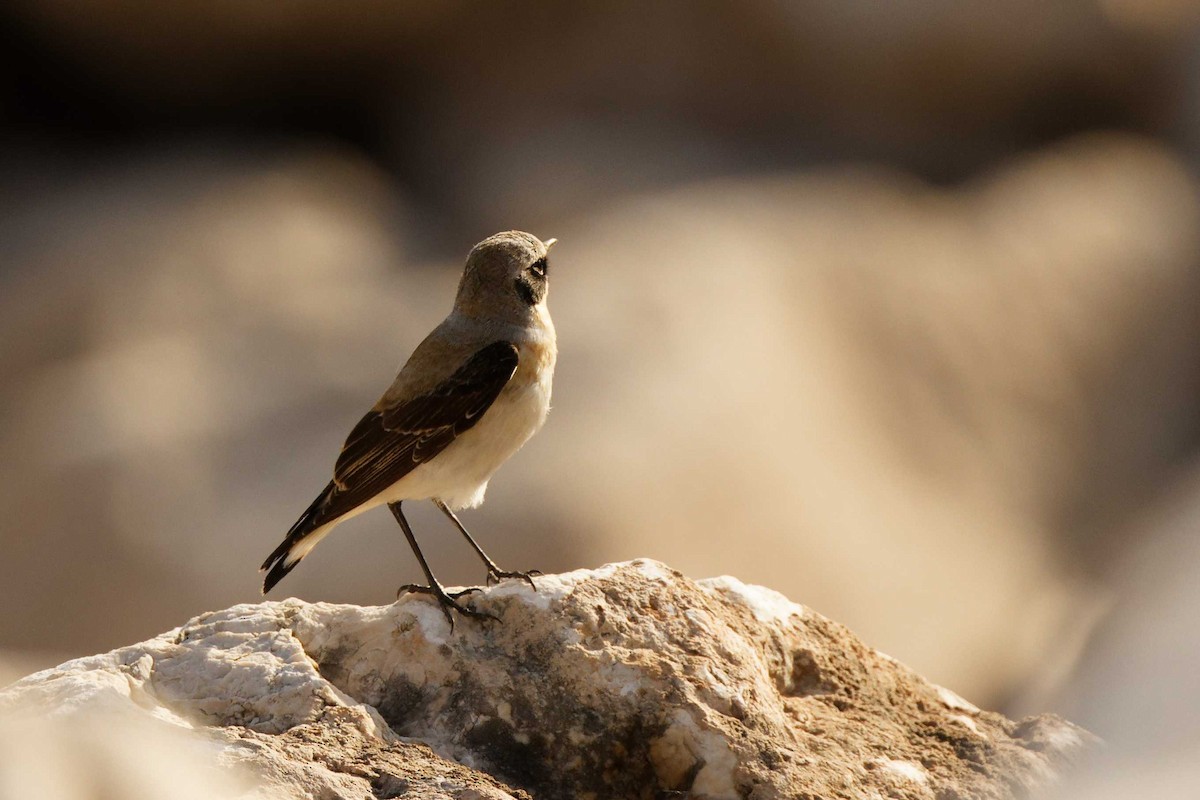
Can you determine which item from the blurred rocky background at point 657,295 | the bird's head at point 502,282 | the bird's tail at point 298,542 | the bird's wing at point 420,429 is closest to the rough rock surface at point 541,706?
the bird's tail at point 298,542

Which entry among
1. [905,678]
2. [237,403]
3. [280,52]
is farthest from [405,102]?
[905,678]

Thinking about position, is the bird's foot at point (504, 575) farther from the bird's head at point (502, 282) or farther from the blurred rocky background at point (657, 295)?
the blurred rocky background at point (657, 295)

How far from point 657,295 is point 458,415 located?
36.9 feet

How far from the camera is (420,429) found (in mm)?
5402

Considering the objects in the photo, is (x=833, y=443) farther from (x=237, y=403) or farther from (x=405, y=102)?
(x=405, y=102)

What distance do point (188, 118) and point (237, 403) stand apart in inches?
288

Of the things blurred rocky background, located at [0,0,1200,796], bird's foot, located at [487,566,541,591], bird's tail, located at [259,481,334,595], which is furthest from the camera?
blurred rocky background, located at [0,0,1200,796]

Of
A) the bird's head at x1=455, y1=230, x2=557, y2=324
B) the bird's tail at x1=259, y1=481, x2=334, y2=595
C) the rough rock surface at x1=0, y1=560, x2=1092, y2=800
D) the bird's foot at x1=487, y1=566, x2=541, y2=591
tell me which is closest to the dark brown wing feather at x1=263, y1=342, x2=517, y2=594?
the bird's tail at x1=259, y1=481, x2=334, y2=595

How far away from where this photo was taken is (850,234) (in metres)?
18.7

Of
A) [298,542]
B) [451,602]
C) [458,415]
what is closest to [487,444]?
[458,415]

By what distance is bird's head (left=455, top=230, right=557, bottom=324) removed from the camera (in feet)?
18.8

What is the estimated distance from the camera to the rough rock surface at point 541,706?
4.01 metres

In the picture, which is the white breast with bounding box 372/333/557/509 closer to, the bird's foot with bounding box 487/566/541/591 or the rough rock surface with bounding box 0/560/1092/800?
the bird's foot with bounding box 487/566/541/591

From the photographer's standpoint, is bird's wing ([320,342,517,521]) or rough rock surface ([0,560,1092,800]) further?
bird's wing ([320,342,517,521])
